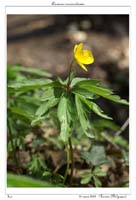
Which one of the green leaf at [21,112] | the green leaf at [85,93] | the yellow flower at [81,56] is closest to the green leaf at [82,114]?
the green leaf at [85,93]

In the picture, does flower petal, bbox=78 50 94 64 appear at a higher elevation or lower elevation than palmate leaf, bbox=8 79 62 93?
higher

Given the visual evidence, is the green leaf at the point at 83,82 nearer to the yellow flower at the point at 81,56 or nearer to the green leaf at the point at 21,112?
the yellow flower at the point at 81,56

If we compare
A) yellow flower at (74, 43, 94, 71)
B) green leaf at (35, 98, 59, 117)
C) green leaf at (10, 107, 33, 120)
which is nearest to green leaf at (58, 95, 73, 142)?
green leaf at (35, 98, 59, 117)

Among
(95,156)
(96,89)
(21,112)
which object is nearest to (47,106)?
(96,89)

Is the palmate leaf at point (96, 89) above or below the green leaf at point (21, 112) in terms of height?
above

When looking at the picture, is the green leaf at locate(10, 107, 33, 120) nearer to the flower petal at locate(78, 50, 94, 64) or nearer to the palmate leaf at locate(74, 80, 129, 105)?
the palmate leaf at locate(74, 80, 129, 105)

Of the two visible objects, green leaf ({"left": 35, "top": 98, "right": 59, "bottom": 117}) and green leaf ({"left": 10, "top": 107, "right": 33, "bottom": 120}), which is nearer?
green leaf ({"left": 35, "top": 98, "right": 59, "bottom": 117})

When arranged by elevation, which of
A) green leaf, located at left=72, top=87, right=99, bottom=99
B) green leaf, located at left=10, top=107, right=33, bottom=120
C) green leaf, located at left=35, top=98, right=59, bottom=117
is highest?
green leaf, located at left=72, top=87, right=99, bottom=99
